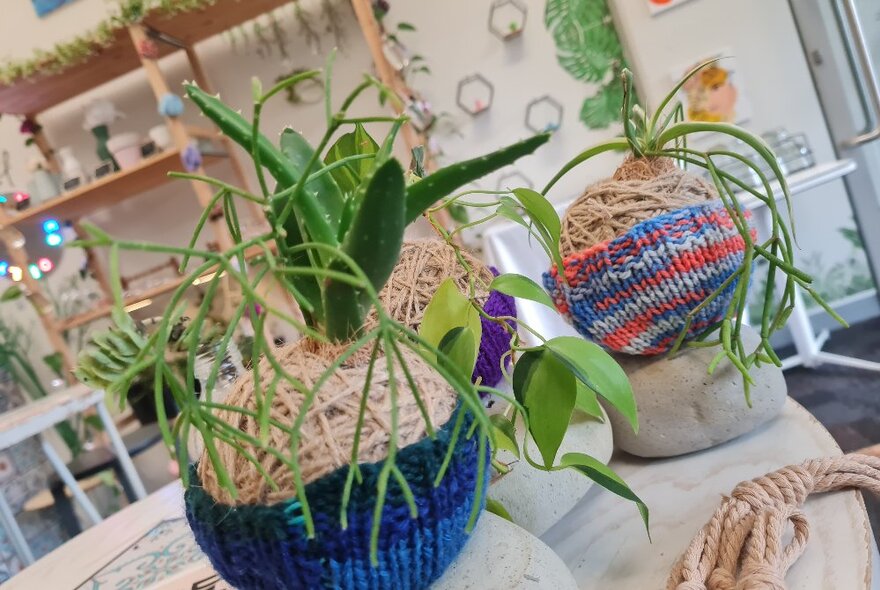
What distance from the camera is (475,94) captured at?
2.19 m

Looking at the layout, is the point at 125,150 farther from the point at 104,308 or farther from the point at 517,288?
the point at 517,288

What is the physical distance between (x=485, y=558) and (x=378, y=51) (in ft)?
6.16

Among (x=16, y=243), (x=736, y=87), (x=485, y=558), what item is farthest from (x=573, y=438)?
(x=16, y=243)

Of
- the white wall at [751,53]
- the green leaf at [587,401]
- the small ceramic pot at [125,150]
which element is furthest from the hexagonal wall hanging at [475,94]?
the green leaf at [587,401]

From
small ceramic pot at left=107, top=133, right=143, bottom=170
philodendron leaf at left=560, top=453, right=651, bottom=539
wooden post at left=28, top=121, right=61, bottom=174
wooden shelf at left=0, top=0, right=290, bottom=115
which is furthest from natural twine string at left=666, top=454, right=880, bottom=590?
wooden post at left=28, top=121, right=61, bottom=174

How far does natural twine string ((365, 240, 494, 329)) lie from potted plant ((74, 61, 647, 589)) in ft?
0.39

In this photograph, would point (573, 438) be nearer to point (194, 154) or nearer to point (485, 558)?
point (485, 558)

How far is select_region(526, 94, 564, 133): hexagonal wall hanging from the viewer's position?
215cm

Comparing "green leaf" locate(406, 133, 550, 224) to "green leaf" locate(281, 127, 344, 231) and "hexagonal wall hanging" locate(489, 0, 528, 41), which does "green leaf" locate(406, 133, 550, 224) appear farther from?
"hexagonal wall hanging" locate(489, 0, 528, 41)

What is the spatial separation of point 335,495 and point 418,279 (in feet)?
0.74

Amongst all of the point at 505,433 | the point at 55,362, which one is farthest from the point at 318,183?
the point at 55,362

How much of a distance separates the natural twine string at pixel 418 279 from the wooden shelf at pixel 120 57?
5.94 feet

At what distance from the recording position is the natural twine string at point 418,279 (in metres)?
0.45

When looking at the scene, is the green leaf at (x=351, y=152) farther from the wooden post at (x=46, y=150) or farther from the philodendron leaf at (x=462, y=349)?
the wooden post at (x=46, y=150)
